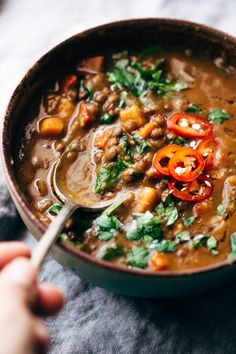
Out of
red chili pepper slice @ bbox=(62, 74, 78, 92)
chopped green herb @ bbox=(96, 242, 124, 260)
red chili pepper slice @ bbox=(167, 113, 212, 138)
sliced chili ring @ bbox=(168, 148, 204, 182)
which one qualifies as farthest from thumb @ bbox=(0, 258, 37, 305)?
red chili pepper slice @ bbox=(62, 74, 78, 92)

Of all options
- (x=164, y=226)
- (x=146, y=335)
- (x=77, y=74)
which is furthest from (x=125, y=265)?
(x=77, y=74)

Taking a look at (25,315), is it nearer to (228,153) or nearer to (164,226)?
(164,226)

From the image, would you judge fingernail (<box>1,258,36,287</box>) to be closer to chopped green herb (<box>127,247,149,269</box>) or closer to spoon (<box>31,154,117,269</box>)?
spoon (<box>31,154,117,269</box>)

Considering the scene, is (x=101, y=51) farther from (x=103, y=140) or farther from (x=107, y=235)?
(x=107, y=235)

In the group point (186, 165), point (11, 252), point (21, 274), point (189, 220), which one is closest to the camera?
point (21, 274)

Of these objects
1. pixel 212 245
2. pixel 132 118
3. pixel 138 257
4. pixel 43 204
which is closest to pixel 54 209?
pixel 43 204

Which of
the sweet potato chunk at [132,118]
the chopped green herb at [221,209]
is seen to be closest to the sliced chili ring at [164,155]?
the sweet potato chunk at [132,118]

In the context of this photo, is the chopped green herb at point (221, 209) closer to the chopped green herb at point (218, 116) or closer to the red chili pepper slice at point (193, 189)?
the red chili pepper slice at point (193, 189)
